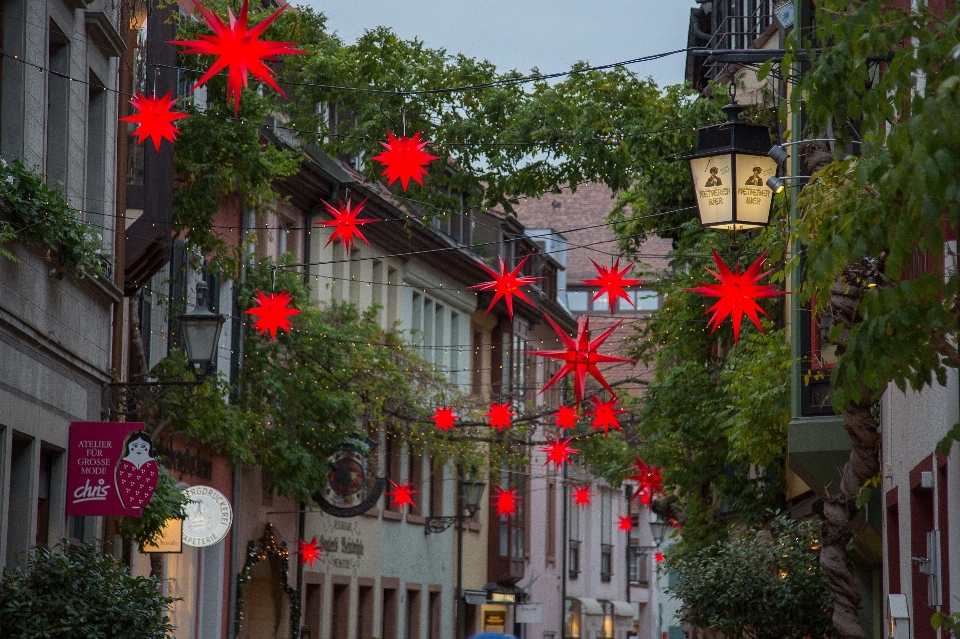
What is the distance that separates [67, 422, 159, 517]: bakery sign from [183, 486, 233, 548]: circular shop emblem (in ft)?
15.8

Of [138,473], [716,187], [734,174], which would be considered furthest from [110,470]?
[734,174]

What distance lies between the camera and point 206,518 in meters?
18.9

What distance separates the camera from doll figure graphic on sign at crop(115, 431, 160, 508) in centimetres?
1369

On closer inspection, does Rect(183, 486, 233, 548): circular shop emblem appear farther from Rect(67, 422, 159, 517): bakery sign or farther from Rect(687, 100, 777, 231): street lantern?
Rect(687, 100, 777, 231): street lantern

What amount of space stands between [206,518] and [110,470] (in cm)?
508

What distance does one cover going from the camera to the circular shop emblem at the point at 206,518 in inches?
741

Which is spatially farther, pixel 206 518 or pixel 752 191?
pixel 206 518

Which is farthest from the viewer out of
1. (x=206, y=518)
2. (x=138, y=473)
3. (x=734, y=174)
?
(x=206, y=518)

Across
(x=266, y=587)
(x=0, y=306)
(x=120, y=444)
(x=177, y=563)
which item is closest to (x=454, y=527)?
(x=266, y=587)

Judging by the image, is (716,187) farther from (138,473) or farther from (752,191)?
(138,473)

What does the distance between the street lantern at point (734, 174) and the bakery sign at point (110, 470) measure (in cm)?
534

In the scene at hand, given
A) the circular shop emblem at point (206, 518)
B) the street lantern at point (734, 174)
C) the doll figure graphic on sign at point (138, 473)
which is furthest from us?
the circular shop emblem at point (206, 518)

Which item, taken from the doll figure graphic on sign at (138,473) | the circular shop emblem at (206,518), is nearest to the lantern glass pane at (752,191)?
the doll figure graphic on sign at (138,473)

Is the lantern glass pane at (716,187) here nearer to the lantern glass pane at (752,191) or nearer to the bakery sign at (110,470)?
the lantern glass pane at (752,191)
